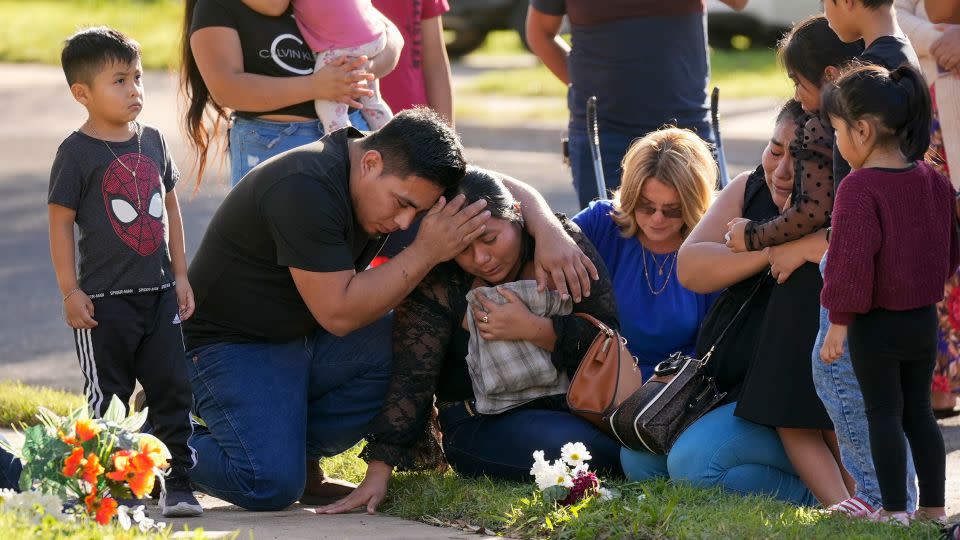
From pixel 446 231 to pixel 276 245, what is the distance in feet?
1.74

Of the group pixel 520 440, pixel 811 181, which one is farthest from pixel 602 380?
pixel 811 181

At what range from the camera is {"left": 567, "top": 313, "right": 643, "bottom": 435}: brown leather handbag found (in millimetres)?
4410

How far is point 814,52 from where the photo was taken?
13.8 ft

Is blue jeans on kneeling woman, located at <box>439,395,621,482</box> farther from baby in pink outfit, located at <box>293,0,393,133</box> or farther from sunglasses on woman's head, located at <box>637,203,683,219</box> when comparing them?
baby in pink outfit, located at <box>293,0,393,133</box>

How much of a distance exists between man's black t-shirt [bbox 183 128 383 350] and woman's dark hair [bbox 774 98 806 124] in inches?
52.0

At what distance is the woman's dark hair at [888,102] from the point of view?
145 inches

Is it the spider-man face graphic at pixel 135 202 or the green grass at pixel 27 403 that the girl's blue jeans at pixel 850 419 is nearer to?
the spider-man face graphic at pixel 135 202

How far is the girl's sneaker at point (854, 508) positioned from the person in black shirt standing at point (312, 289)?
42.5 inches

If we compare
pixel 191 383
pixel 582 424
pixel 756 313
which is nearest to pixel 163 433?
pixel 191 383

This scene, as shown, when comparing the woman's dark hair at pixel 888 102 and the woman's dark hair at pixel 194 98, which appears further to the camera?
the woman's dark hair at pixel 194 98

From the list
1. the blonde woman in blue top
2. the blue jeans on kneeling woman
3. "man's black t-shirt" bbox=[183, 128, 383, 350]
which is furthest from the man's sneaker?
the blonde woman in blue top

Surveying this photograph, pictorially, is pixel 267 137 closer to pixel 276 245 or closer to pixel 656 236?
pixel 276 245

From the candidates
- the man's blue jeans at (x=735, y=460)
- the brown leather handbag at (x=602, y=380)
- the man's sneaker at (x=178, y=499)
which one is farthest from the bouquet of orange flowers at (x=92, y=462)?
the man's blue jeans at (x=735, y=460)

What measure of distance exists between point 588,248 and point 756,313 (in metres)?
0.62
